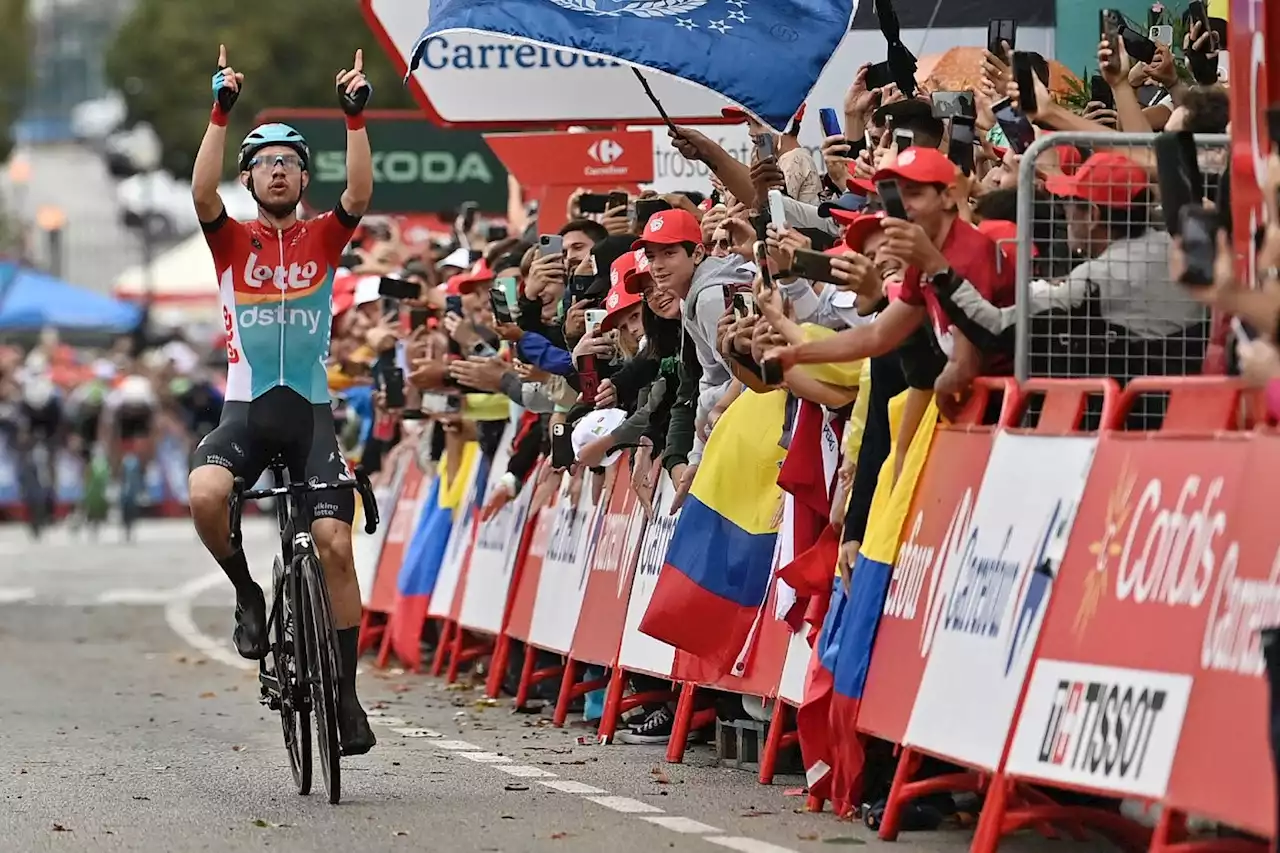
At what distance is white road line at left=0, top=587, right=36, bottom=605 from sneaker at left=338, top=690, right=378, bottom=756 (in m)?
15.1

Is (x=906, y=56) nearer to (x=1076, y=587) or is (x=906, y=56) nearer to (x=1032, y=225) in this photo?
(x=1032, y=225)

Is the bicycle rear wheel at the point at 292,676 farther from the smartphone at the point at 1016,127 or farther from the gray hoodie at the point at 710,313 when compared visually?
the smartphone at the point at 1016,127

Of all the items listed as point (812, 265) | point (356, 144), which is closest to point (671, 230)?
point (356, 144)

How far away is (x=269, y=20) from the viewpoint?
71000 mm

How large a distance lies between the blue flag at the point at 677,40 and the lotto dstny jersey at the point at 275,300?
7.85 feet

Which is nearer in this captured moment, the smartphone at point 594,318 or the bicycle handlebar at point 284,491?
the bicycle handlebar at point 284,491

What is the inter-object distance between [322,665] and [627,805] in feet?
3.96

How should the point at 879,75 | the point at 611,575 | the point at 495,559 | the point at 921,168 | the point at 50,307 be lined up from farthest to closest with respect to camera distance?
the point at 50,307 → the point at 495,559 → the point at 611,575 → the point at 879,75 → the point at 921,168

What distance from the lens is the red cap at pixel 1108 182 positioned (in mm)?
9586

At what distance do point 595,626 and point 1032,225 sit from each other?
536cm

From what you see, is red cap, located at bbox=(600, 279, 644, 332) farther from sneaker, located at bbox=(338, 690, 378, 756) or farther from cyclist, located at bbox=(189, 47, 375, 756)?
sneaker, located at bbox=(338, 690, 378, 756)

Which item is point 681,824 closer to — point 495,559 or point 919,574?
point 919,574

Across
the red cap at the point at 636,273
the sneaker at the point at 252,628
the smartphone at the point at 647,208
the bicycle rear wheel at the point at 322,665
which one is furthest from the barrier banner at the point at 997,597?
the smartphone at the point at 647,208

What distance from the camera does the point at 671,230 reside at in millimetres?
12844
